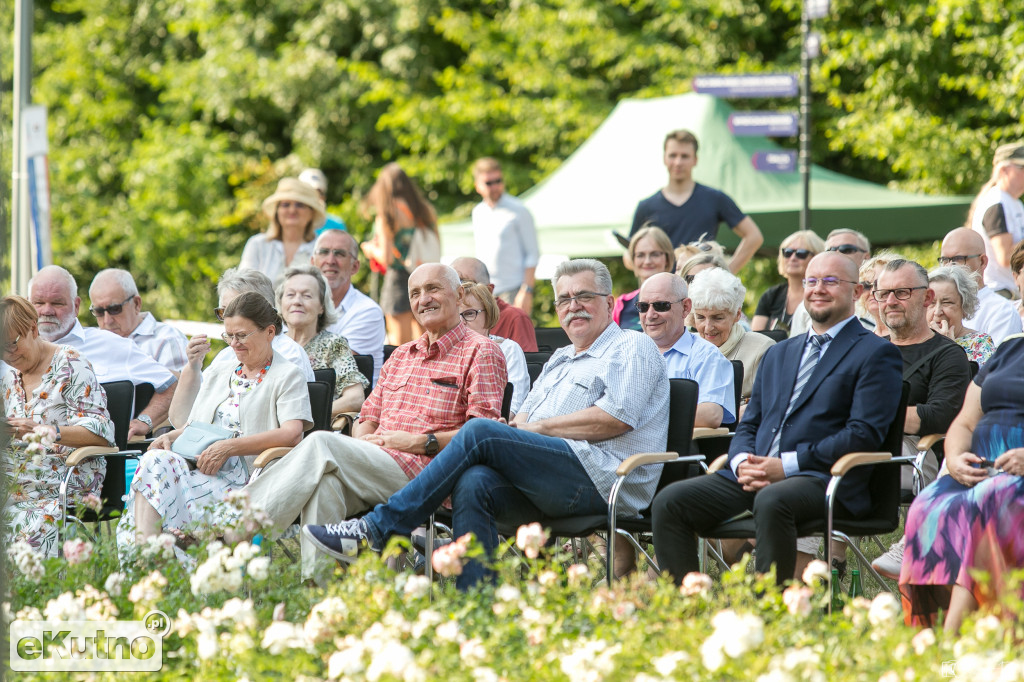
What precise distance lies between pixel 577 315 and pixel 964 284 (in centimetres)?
187

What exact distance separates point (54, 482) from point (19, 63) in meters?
8.08

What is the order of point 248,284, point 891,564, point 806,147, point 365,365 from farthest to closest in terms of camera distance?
point 806,147, point 365,365, point 248,284, point 891,564

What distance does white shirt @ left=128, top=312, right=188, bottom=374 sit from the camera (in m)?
6.93

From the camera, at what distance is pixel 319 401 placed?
18.3ft

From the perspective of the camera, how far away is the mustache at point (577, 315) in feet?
17.8

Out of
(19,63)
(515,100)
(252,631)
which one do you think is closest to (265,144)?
(515,100)

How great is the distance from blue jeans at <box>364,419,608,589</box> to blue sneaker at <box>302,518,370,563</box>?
3.1 inches

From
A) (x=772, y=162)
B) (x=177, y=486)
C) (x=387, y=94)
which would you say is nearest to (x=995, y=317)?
(x=177, y=486)

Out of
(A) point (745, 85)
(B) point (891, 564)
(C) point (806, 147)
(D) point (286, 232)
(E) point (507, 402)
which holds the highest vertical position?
(A) point (745, 85)

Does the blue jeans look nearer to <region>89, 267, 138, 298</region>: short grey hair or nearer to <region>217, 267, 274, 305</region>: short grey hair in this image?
<region>217, 267, 274, 305</region>: short grey hair

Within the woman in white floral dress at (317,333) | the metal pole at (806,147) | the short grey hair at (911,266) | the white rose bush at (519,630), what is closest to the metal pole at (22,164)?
the woman in white floral dress at (317,333)

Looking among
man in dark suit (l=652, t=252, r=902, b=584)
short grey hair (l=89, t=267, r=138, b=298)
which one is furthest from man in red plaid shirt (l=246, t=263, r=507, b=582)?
short grey hair (l=89, t=267, r=138, b=298)

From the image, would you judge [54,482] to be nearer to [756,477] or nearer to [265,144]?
[756,477]

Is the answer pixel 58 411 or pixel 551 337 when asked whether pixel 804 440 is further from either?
pixel 551 337
